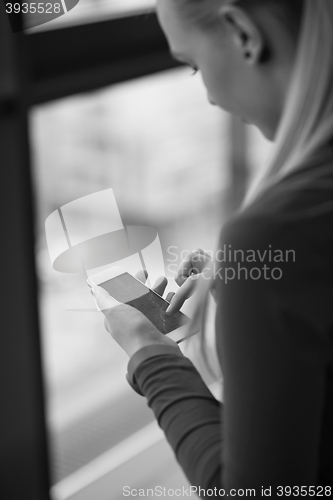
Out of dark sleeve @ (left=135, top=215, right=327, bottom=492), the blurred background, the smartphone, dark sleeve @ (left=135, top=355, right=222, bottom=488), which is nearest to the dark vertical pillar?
the blurred background

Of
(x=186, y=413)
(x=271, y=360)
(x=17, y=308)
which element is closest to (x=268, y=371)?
(x=271, y=360)

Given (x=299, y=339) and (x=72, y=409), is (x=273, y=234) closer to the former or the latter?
(x=299, y=339)

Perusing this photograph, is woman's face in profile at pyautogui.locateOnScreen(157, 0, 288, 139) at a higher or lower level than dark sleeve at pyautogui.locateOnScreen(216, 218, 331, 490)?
higher

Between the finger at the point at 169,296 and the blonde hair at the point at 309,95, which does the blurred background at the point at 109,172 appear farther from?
the blonde hair at the point at 309,95

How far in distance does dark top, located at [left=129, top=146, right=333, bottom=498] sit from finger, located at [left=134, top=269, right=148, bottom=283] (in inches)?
12.3

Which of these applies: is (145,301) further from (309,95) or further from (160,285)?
(309,95)

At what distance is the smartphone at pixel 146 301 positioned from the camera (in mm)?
790

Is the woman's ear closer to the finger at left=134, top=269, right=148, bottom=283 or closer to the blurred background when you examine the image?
the finger at left=134, top=269, right=148, bottom=283

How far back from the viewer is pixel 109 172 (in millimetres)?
2152

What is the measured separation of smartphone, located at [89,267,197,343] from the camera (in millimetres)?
790

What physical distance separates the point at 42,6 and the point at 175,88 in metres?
1.21

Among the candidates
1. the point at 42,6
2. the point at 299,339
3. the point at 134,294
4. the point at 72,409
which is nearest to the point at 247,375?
the point at 299,339

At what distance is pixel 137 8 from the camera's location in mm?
1528

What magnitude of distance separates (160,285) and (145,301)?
0.04 m
